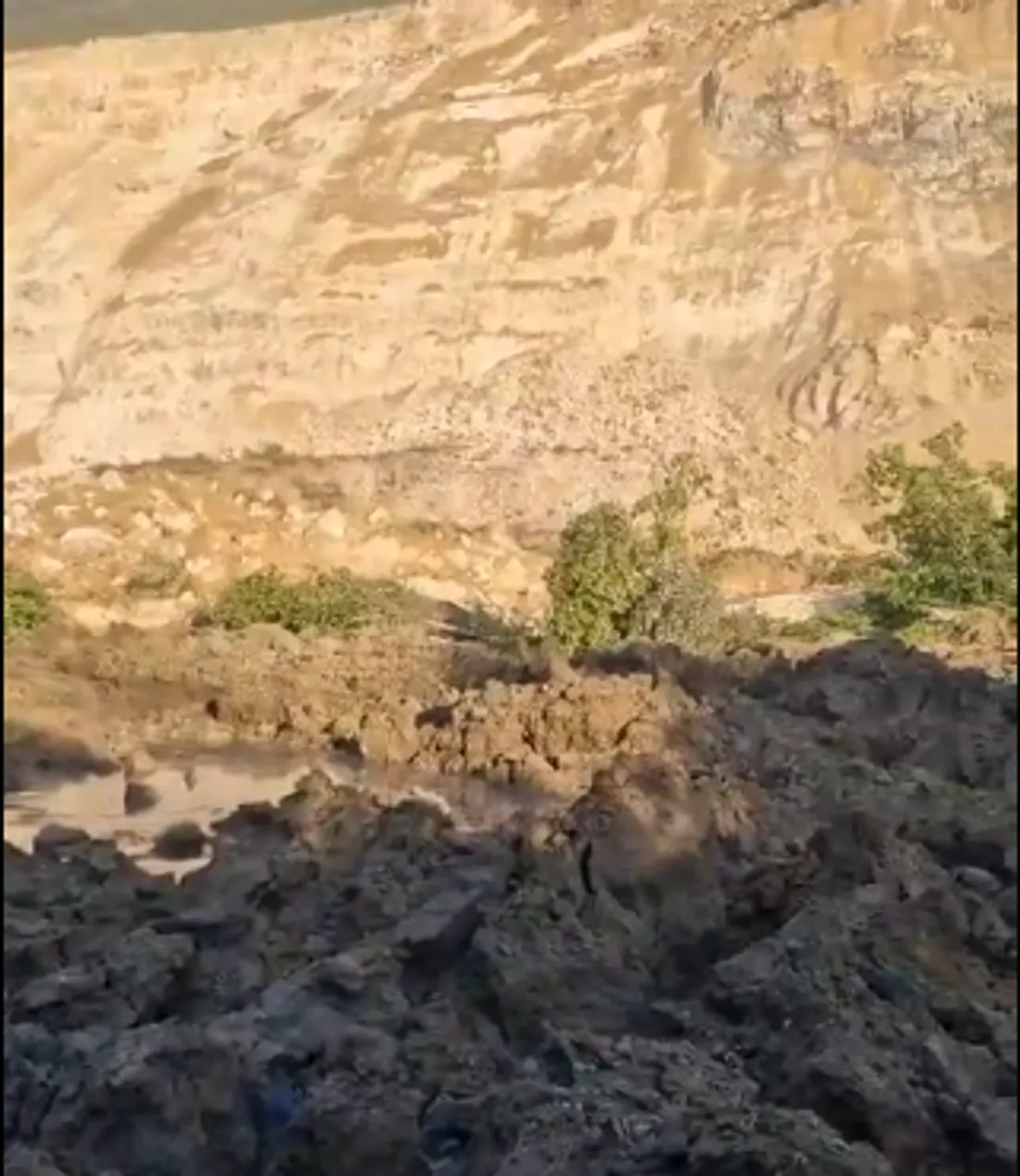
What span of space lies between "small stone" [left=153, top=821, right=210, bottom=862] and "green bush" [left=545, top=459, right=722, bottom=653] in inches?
169

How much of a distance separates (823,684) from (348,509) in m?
11.1

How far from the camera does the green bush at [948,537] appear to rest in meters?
12.2

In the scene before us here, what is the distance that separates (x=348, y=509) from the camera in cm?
Answer: 1922

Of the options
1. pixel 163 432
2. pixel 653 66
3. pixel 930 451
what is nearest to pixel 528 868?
pixel 930 451

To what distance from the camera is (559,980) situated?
4957mm

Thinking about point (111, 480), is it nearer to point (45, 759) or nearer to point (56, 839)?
point (45, 759)

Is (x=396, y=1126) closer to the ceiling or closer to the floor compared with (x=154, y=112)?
closer to the floor

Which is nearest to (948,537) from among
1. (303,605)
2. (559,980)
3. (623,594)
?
(623,594)

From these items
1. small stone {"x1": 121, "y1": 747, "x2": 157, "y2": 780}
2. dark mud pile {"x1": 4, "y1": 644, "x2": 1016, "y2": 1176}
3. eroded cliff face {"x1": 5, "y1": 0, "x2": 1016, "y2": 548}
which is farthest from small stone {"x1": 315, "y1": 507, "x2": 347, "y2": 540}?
dark mud pile {"x1": 4, "y1": 644, "x2": 1016, "y2": 1176}

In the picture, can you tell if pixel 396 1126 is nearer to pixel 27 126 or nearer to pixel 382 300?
pixel 382 300

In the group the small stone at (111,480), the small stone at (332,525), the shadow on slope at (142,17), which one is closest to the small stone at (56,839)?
the shadow on slope at (142,17)

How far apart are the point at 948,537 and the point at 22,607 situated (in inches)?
242

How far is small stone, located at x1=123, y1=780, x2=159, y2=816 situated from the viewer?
26.9ft

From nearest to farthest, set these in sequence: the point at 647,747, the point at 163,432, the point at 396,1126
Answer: the point at 396,1126 → the point at 647,747 → the point at 163,432
